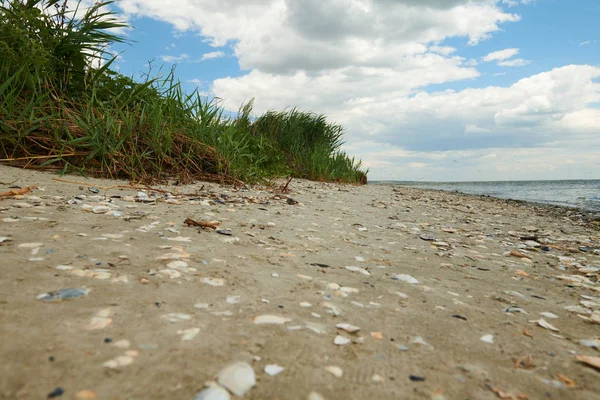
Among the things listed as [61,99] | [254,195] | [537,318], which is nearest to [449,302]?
[537,318]

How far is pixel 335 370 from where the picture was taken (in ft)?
4.95

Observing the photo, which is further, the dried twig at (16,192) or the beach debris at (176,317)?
the dried twig at (16,192)

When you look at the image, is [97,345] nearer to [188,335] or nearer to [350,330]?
[188,335]

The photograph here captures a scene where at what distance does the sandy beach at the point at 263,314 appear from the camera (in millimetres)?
1362

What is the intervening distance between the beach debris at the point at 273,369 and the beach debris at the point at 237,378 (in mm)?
61

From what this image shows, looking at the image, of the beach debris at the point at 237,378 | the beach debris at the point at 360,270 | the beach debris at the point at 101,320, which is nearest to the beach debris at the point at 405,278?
the beach debris at the point at 360,270

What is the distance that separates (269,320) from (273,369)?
415mm

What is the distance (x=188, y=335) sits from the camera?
160 cm

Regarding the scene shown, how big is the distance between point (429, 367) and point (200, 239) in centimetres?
217

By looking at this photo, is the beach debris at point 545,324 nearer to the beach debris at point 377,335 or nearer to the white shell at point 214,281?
the beach debris at point 377,335

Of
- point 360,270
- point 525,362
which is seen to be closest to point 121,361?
point 525,362

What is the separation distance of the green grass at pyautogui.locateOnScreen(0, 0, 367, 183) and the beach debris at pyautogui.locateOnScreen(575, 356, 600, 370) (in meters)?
5.41

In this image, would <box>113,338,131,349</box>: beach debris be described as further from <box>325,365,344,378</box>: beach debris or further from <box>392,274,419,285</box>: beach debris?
<box>392,274,419,285</box>: beach debris

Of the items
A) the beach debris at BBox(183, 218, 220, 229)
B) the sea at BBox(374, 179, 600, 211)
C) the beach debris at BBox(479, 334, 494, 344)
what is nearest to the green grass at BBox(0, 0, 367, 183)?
the beach debris at BBox(183, 218, 220, 229)
